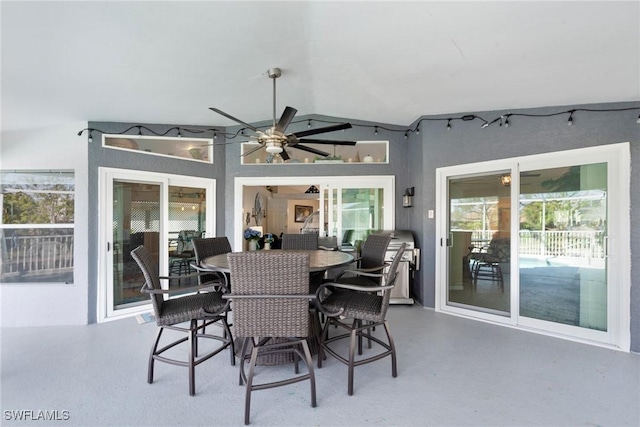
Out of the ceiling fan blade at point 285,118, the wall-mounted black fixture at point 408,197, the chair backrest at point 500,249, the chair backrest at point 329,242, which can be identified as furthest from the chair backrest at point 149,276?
the chair backrest at point 500,249

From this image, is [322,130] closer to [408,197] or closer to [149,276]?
[149,276]

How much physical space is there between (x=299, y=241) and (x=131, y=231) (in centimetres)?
225

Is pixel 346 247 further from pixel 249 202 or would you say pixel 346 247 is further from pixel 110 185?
pixel 110 185

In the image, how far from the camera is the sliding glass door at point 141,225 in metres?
3.55

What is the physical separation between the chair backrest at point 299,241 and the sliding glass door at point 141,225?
1.48 meters

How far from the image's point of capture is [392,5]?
1.94m

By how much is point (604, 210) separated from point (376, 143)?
8.88ft

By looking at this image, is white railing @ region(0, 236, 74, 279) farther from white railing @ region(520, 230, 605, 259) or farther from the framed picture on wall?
the framed picture on wall

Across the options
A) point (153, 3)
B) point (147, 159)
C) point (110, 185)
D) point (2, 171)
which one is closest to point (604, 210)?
point (153, 3)

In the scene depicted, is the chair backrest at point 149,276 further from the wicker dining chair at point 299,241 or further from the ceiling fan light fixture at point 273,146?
the wicker dining chair at point 299,241

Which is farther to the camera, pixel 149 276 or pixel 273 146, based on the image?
pixel 273 146

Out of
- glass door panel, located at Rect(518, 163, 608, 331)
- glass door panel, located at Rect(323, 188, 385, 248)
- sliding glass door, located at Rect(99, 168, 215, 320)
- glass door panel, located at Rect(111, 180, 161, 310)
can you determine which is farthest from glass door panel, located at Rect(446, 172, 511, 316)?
glass door panel, located at Rect(111, 180, 161, 310)

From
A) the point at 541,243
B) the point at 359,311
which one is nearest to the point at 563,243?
the point at 541,243

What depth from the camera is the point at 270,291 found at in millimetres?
1828
